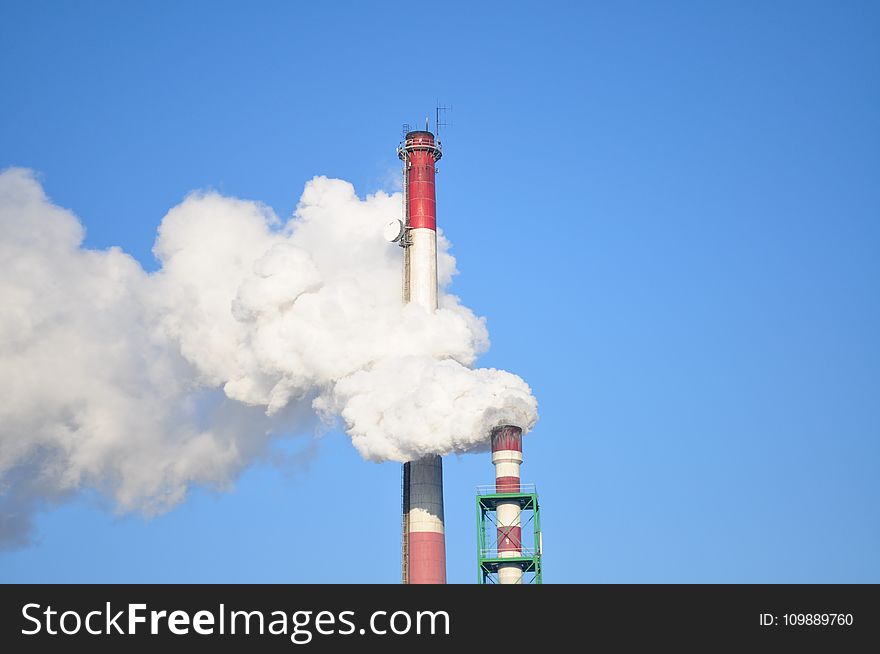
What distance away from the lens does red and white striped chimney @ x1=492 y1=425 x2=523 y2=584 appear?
379 feet

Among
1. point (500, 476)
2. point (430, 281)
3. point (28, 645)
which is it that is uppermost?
point (430, 281)

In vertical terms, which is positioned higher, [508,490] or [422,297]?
[422,297]

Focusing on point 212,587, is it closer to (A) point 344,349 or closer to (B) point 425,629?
(B) point 425,629

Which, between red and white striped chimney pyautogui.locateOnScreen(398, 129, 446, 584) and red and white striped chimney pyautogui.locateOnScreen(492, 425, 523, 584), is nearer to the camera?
red and white striped chimney pyautogui.locateOnScreen(492, 425, 523, 584)

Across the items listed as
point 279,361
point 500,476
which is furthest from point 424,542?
point 279,361

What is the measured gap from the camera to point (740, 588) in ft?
172

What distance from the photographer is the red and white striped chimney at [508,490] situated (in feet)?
379

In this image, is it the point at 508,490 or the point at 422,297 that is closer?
the point at 508,490

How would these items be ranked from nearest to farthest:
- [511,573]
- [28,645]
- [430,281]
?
[28,645], [511,573], [430,281]

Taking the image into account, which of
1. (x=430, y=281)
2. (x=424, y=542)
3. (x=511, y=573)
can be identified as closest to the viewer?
(x=511, y=573)

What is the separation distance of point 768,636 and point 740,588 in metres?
2.01

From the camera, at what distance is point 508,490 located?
11769 cm

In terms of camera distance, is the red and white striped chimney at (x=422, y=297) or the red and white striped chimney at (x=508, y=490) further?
the red and white striped chimney at (x=422, y=297)

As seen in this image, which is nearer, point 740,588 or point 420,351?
point 740,588
